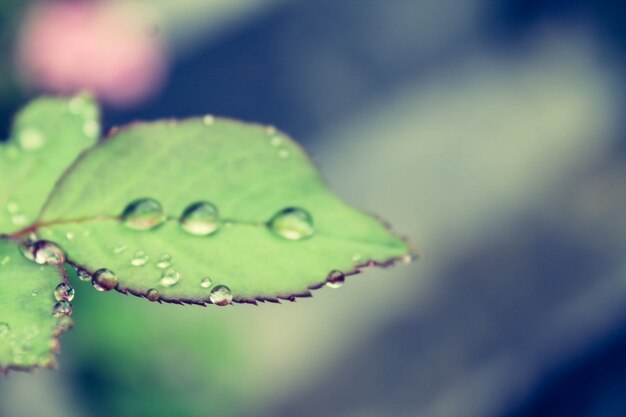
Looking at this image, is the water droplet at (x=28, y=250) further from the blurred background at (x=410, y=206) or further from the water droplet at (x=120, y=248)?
the blurred background at (x=410, y=206)

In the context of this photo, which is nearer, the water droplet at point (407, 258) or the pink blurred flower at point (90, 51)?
Result: the water droplet at point (407, 258)

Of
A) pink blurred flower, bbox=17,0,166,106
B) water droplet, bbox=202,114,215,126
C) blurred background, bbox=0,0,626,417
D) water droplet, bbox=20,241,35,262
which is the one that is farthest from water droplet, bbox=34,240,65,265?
blurred background, bbox=0,0,626,417

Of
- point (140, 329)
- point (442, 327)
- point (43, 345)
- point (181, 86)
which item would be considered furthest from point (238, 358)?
point (43, 345)

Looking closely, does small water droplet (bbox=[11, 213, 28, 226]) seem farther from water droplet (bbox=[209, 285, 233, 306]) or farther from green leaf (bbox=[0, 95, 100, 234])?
water droplet (bbox=[209, 285, 233, 306])

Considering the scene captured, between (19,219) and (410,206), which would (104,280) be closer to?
(19,219)

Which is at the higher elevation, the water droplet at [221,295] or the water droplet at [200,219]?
the water droplet at [200,219]

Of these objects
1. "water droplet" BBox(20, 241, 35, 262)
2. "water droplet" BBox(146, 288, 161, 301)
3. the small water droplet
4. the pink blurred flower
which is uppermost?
the pink blurred flower

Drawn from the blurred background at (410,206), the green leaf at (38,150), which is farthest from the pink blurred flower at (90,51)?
the green leaf at (38,150)
